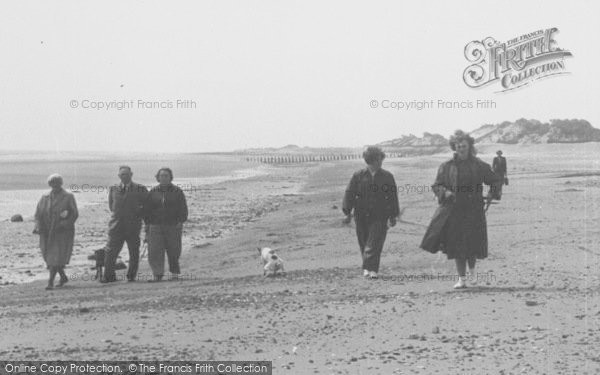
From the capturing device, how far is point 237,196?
32844 millimetres

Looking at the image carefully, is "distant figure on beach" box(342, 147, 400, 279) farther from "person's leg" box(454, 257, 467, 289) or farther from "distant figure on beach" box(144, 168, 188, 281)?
"distant figure on beach" box(144, 168, 188, 281)

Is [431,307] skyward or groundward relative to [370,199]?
groundward

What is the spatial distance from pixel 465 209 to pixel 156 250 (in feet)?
14.7

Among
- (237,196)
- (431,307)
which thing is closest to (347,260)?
(431,307)

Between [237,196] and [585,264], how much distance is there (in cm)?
2342

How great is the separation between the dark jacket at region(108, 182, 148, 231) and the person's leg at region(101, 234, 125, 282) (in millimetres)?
112

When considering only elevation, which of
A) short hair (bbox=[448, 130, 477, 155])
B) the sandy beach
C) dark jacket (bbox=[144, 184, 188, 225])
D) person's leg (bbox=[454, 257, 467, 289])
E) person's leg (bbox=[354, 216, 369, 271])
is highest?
short hair (bbox=[448, 130, 477, 155])

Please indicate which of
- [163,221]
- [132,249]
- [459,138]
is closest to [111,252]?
[132,249]

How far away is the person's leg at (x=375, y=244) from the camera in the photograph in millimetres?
9953

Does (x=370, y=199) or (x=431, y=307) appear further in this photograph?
(x=370, y=199)

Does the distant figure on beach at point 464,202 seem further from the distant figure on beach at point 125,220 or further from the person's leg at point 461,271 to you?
the distant figure on beach at point 125,220

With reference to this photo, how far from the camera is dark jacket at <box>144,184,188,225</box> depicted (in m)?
11.3

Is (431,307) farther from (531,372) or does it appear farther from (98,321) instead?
(98,321)

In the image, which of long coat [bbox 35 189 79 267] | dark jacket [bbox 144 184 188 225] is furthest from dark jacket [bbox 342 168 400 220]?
long coat [bbox 35 189 79 267]
